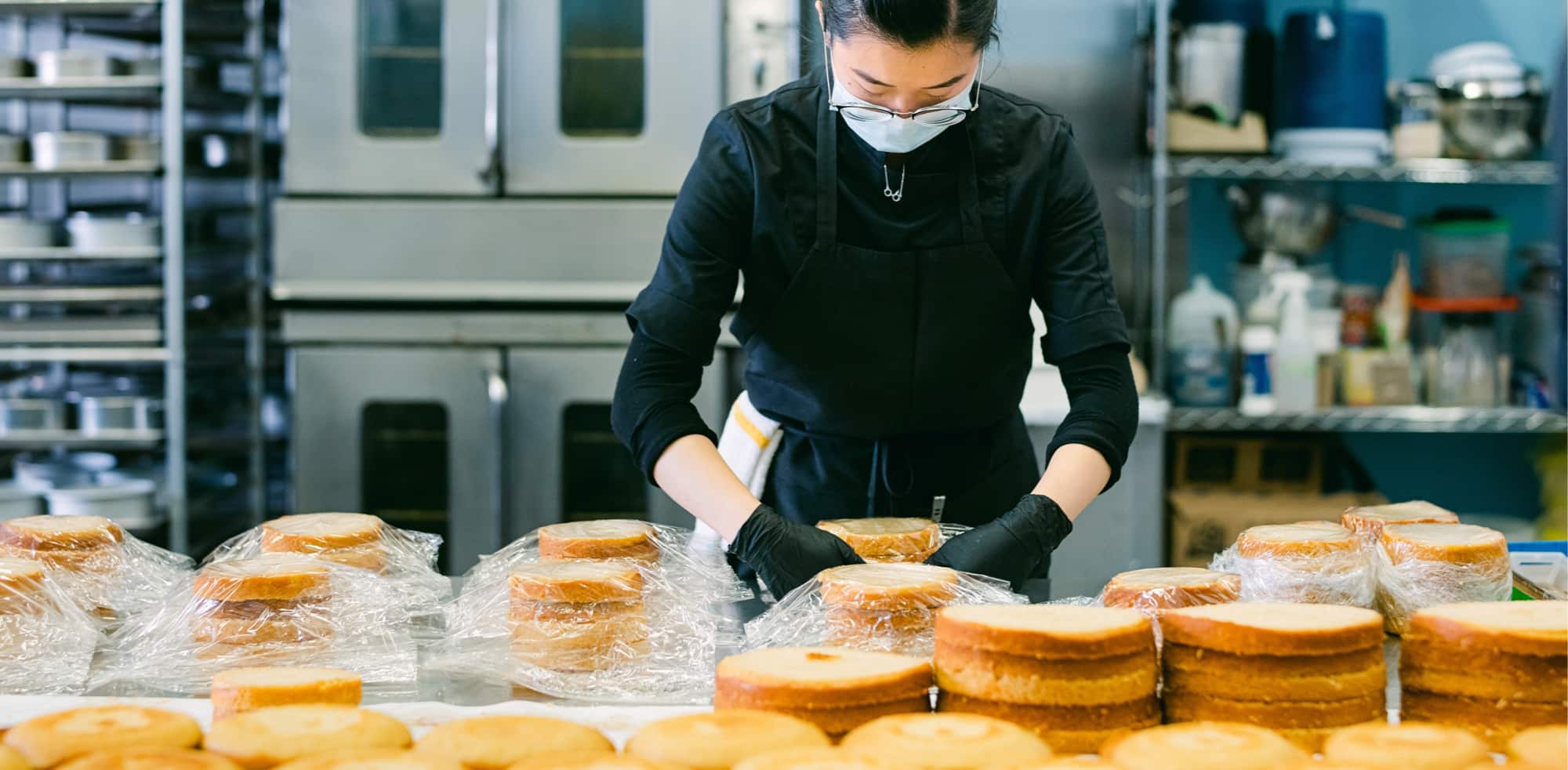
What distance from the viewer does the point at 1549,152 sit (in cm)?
323

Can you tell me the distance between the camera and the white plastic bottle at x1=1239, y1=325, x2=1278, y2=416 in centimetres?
305

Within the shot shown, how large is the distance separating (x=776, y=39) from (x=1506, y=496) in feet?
7.29

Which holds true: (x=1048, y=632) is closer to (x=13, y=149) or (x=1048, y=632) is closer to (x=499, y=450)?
(x=499, y=450)

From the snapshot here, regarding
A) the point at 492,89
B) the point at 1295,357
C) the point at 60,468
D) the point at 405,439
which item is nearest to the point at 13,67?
the point at 60,468

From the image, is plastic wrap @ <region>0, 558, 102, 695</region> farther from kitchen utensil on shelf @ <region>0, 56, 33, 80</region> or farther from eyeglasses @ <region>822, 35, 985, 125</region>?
kitchen utensil on shelf @ <region>0, 56, 33, 80</region>

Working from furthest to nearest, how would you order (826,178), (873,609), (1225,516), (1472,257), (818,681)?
1. (1472,257)
2. (1225,516)
3. (826,178)
4. (873,609)
5. (818,681)

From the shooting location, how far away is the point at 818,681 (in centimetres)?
96

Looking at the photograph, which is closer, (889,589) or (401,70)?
(889,589)

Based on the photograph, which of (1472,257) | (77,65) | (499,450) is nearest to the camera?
(77,65)

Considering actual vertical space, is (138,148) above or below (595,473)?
above

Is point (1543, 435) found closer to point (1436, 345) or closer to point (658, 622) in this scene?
point (1436, 345)

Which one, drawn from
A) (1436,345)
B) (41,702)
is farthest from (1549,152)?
(41,702)

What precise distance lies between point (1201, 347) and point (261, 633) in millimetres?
2312

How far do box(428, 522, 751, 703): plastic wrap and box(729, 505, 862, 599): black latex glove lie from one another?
0.27 ft
